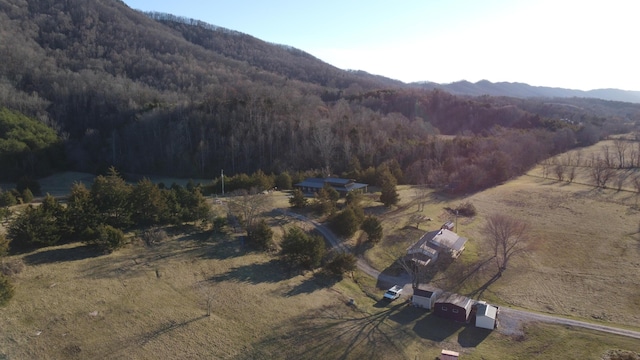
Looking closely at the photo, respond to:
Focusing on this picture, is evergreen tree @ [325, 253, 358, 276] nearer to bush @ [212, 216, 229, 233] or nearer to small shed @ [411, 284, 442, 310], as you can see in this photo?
small shed @ [411, 284, 442, 310]

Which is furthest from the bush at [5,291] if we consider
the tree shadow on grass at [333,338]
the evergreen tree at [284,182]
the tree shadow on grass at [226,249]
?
the evergreen tree at [284,182]

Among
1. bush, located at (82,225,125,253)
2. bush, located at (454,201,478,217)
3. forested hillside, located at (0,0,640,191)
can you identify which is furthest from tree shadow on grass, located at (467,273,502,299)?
bush, located at (82,225,125,253)

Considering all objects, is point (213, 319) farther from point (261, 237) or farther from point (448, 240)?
point (448, 240)

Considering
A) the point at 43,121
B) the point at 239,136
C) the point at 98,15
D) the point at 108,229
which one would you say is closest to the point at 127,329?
the point at 108,229

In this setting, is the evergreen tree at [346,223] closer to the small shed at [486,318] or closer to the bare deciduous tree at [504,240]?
the bare deciduous tree at [504,240]

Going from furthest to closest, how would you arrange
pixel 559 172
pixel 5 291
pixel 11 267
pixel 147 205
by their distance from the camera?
pixel 559 172 → pixel 147 205 → pixel 11 267 → pixel 5 291

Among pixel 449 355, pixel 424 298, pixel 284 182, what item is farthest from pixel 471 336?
pixel 284 182

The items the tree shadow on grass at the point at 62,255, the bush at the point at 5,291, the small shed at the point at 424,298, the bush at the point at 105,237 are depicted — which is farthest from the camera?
the bush at the point at 105,237
